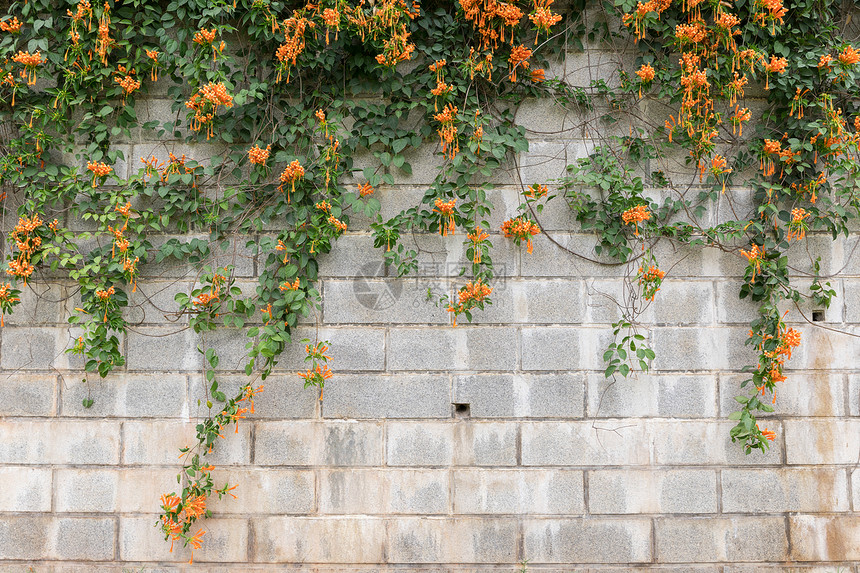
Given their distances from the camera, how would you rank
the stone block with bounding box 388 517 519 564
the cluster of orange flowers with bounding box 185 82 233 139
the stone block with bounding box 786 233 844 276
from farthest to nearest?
the stone block with bounding box 786 233 844 276 < the stone block with bounding box 388 517 519 564 < the cluster of orange flowers with bounding box 185 82 233 139

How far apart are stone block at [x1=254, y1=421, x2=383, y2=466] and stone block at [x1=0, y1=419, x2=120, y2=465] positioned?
2.14 ft

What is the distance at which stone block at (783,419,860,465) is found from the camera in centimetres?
251

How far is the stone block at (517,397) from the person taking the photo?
2.51m

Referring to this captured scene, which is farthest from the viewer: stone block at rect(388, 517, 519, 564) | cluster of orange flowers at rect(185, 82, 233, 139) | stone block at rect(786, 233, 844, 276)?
stone block at rect(786, 233, 844, 276)

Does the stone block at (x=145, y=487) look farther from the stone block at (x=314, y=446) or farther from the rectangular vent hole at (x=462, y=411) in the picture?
the rectangular vent hole at (x=462, y=411)

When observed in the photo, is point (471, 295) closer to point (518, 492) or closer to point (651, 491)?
point (518, 492)

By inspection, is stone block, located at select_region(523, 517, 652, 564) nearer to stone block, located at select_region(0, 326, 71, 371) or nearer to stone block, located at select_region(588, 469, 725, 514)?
stone block, located at select_region(588, 469, 725, 514)

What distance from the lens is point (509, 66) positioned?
2508 millimetres

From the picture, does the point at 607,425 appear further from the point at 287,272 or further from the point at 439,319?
the point at 287,272

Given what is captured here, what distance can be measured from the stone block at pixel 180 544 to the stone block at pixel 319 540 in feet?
0.23

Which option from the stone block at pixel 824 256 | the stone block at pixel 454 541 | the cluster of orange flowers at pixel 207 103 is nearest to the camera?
the cluster of orange flowers at pixel 207 103

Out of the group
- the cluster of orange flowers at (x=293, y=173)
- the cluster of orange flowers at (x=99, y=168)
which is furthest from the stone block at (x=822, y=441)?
the cluster of orange flowers at (x=99, y=168)

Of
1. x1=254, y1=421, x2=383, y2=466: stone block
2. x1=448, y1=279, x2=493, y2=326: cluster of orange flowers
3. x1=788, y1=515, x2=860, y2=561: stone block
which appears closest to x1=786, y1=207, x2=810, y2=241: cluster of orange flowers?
x1=788, y1=515, x2=860, y2=561: stone block

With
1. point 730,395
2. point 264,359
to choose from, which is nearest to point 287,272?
point 264,359
